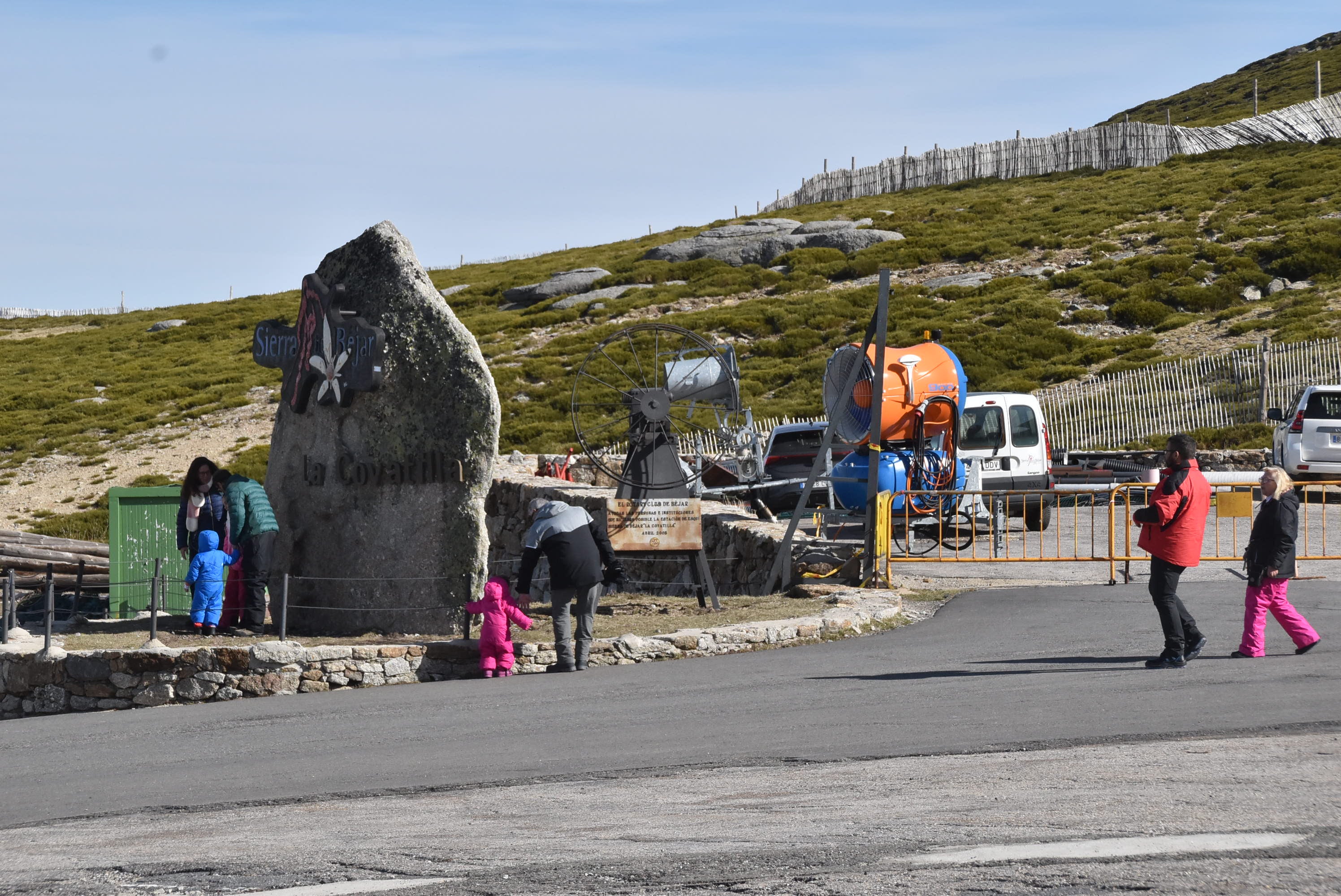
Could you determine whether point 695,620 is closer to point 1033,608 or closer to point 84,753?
point 1033,608

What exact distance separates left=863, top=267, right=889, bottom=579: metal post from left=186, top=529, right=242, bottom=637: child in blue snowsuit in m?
6.73

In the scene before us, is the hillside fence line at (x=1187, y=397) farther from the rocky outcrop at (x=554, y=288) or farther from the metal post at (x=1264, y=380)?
the rocky outcrop at (x=554, y=288)

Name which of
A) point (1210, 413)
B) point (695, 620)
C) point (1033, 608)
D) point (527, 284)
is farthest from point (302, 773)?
point (527, 284)

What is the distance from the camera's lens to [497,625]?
11.2 m

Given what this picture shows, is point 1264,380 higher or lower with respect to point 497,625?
higher

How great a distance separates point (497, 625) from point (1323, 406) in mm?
17305

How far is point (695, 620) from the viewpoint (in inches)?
525

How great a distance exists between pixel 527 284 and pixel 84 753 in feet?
211

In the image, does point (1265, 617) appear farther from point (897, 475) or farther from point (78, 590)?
point (78, 590)

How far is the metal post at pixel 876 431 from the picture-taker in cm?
1499

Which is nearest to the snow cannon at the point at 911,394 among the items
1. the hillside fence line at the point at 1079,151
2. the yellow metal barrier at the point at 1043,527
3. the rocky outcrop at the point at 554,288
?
the yellow metal barrier at the point at 1043,527

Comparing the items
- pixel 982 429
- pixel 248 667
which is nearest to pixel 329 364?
pixel 248 667

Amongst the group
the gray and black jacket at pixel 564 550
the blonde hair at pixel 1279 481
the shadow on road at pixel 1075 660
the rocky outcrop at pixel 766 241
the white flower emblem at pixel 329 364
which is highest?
the rocky outcrop at pixel 766 241

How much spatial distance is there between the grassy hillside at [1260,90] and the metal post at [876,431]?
97253 millimetres
